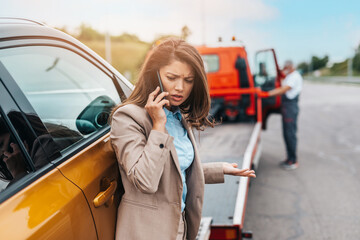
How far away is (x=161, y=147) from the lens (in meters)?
1.47

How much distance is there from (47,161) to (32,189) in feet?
0.54

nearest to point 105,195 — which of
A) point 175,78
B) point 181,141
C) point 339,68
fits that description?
point 181,141

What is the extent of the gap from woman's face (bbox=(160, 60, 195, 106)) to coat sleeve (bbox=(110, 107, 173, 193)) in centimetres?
27

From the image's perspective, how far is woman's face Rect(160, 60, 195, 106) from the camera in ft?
5.70

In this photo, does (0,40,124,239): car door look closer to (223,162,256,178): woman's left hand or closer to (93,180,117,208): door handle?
(93,180,117,208): door handle

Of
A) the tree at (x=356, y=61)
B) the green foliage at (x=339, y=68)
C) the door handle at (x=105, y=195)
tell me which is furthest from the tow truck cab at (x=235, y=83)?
the green foliage at (x=339, y=68)

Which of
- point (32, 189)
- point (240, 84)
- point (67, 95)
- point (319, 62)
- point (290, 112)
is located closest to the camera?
point (32, 189)

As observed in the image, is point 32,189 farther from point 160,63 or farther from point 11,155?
point 160,63

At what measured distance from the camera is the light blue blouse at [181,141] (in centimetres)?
176

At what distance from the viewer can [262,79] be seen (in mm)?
7977

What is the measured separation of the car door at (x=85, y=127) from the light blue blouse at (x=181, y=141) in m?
0.31

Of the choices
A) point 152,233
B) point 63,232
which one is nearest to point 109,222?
point 152,233

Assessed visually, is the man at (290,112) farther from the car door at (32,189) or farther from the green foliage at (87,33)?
the green foliage at (87,33)

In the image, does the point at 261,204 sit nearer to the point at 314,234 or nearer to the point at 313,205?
the point at 313,205
